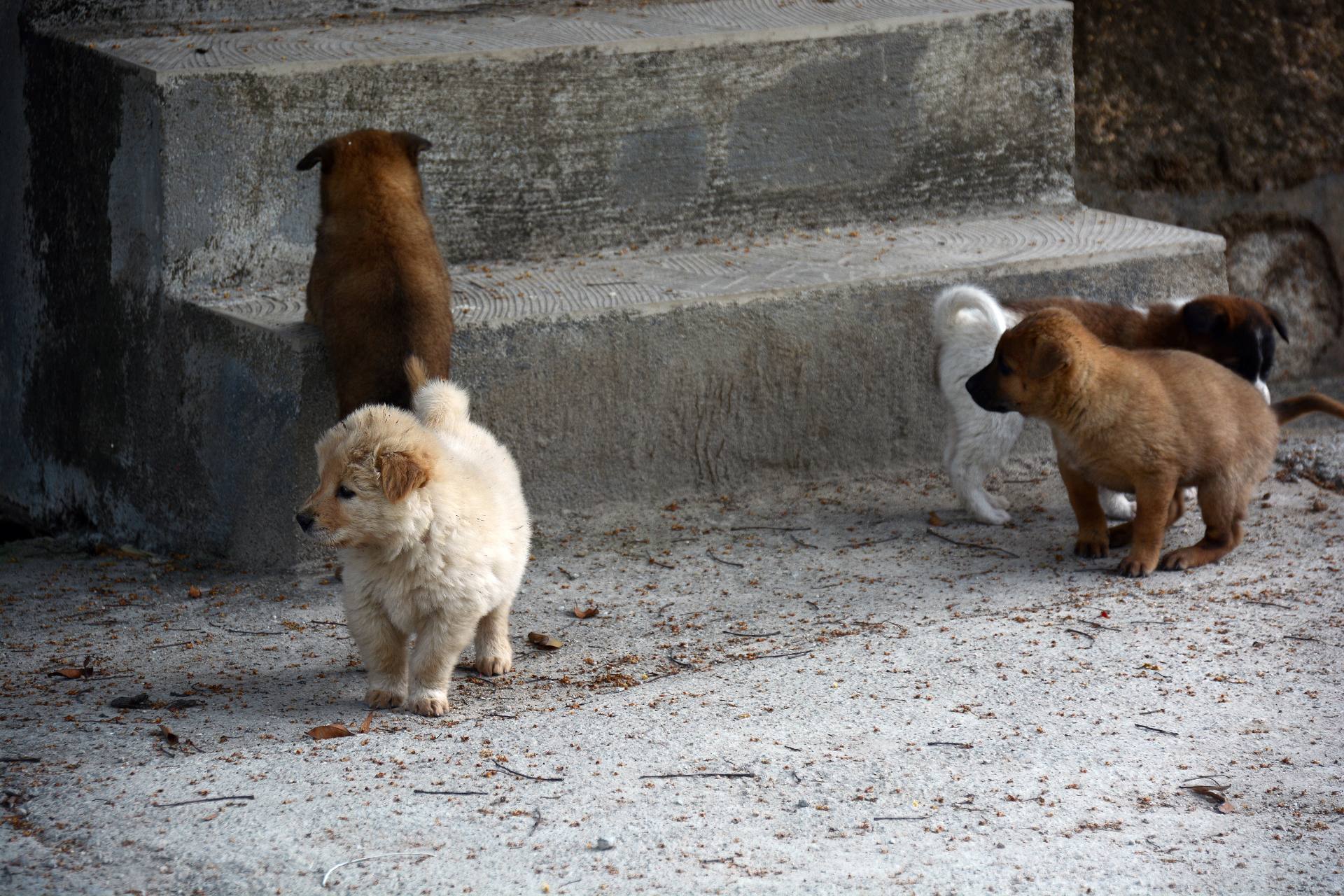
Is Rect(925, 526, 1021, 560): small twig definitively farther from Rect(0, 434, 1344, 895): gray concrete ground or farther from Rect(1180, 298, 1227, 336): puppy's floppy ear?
Rect(1180, 298, 1227, 336): puppy's floppy ear

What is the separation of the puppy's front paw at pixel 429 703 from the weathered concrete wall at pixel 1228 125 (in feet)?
15.9

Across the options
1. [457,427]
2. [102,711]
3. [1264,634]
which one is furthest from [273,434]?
[1264,634]

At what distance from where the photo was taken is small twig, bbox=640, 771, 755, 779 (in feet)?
12.0

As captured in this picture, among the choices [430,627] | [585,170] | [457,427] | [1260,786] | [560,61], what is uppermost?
[560,61]

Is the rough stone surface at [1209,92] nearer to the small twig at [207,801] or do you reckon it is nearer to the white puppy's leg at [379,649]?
the white puppy's leg at [379,649]

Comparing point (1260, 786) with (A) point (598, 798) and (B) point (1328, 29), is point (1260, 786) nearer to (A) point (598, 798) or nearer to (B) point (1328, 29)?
(A) point (598, 798)

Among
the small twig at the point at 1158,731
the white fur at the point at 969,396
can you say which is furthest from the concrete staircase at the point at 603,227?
the small twig at the point at 1158,731

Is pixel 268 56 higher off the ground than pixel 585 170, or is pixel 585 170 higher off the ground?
pixel 268 56

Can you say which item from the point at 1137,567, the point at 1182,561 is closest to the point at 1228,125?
the point at 1182,561

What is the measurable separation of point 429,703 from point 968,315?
8.95 ft

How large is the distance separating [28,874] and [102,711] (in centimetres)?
101

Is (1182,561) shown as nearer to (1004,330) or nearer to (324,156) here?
(1004,330)

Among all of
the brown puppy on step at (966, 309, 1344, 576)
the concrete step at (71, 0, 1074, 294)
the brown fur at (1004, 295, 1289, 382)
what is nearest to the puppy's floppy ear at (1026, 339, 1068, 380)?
the brown puppy on step at (966, 309, 1344, 576)

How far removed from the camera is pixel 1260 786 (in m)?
3.63
